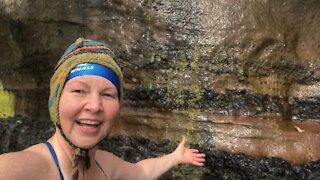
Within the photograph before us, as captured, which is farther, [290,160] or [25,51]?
[25,51]

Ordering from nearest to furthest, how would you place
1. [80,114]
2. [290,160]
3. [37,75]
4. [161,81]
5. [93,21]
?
[80,114] → [290,160] → [161,81] → [93,21] → [37,75]

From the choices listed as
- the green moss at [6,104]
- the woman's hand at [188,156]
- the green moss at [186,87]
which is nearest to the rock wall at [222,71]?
the green moss at [186,87]

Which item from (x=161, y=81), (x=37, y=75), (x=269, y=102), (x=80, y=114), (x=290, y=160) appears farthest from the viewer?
(x=37, y=75)

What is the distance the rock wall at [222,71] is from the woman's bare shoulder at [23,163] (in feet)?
9.14

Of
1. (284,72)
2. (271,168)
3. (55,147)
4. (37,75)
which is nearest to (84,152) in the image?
(55,147)

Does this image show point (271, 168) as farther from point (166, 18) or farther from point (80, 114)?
point (80, 114)

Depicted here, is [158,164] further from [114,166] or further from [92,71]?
[92,71]

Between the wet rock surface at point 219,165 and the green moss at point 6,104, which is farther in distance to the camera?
the green moss at point 6,104

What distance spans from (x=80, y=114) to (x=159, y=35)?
303 cm

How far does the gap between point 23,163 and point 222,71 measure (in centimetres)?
316

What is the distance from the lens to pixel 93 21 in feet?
18.0

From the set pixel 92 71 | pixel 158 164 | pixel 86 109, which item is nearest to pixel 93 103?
pixel 86 109

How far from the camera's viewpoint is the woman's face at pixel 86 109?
223 cm

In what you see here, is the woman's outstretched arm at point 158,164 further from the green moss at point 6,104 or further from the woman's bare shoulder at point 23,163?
the green moss at point 6,104
